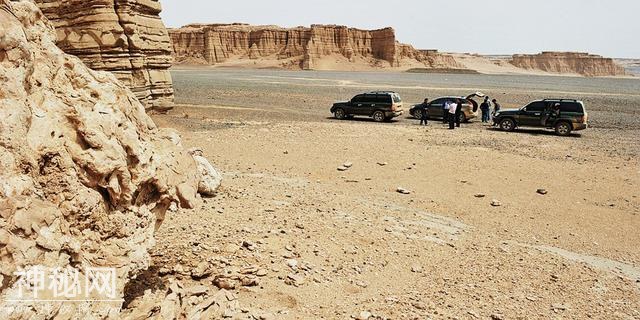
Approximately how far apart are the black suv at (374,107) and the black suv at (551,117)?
5.42 m

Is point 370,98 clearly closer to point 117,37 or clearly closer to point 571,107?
point 571,107

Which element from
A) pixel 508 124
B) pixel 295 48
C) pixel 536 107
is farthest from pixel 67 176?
pixel 295 48

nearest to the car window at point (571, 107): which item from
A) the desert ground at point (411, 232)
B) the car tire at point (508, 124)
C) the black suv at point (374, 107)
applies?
the car tire at point (508, 124)

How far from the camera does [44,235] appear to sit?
339 centimetres

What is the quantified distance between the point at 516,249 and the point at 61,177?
24.8ft

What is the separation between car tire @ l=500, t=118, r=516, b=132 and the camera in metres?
23.5

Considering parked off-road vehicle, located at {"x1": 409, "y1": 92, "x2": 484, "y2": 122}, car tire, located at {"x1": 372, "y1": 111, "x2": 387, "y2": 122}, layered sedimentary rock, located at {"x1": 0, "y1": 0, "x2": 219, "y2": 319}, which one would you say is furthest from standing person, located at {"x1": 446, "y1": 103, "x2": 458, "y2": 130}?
layered sedimentary rock, located at {"x1": 0, "y1": 0, "x2": 219, "y2": 319}

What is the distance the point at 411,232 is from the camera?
29.6 ft

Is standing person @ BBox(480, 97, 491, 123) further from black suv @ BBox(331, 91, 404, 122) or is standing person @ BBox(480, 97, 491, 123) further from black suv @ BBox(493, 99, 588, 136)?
black suv @ BBox(331, 91, 404, 122)

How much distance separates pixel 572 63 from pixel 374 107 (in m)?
198

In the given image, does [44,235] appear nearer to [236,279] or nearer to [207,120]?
[236,279]

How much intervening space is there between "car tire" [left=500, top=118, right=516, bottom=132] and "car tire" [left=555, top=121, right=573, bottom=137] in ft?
6.53

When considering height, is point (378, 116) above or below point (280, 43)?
below

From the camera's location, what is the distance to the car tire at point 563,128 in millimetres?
22309
